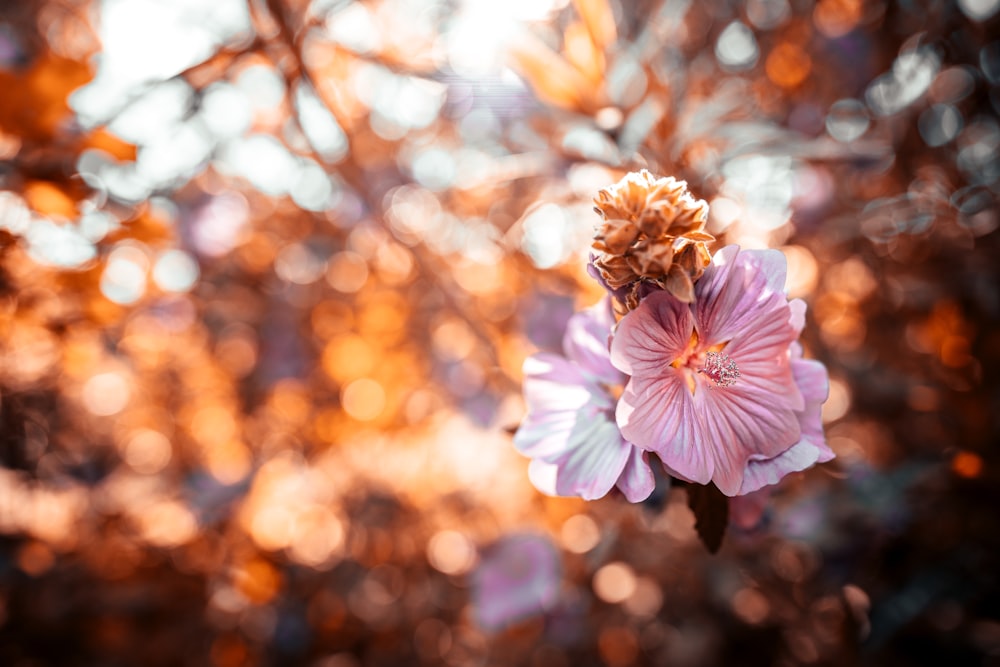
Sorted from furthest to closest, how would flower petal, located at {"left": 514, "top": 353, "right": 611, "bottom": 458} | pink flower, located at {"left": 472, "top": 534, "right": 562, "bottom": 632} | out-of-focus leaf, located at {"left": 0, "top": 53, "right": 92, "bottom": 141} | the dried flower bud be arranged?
pink flower, located at {"left": 472, "top": 534, "right": 562, "bottom": 632}, out-of-focus leaf, located at {"left": 0, "top": 53, "right": 92, "bottom": 141}, flower petal, located at {"left": 514, "top": 353, "right": 611, "bottom": 458}, the dried flower bud

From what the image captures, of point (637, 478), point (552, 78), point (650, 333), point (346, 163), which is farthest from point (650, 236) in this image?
point (346, 163)

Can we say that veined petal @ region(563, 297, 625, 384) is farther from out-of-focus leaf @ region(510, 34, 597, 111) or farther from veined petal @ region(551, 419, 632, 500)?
out-of-focus leaf @ region(510, 34, 597, 111)

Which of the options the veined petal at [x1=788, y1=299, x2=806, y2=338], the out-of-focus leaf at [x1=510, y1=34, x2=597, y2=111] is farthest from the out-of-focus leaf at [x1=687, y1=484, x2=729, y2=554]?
→ the out-of-focus leaf at [x1=510, y1=34, x2=597, y2=111]

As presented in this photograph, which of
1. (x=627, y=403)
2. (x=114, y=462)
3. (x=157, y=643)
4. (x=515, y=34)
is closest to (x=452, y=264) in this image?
(x=515, y=34)

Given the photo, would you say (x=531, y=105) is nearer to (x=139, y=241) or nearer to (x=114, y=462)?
(x=139, y=241)

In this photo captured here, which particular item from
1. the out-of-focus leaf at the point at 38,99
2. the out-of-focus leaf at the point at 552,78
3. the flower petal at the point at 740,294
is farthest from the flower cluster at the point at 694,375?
the out-of-focus leaf at the point at 38,99

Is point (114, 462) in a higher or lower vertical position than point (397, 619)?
higher
